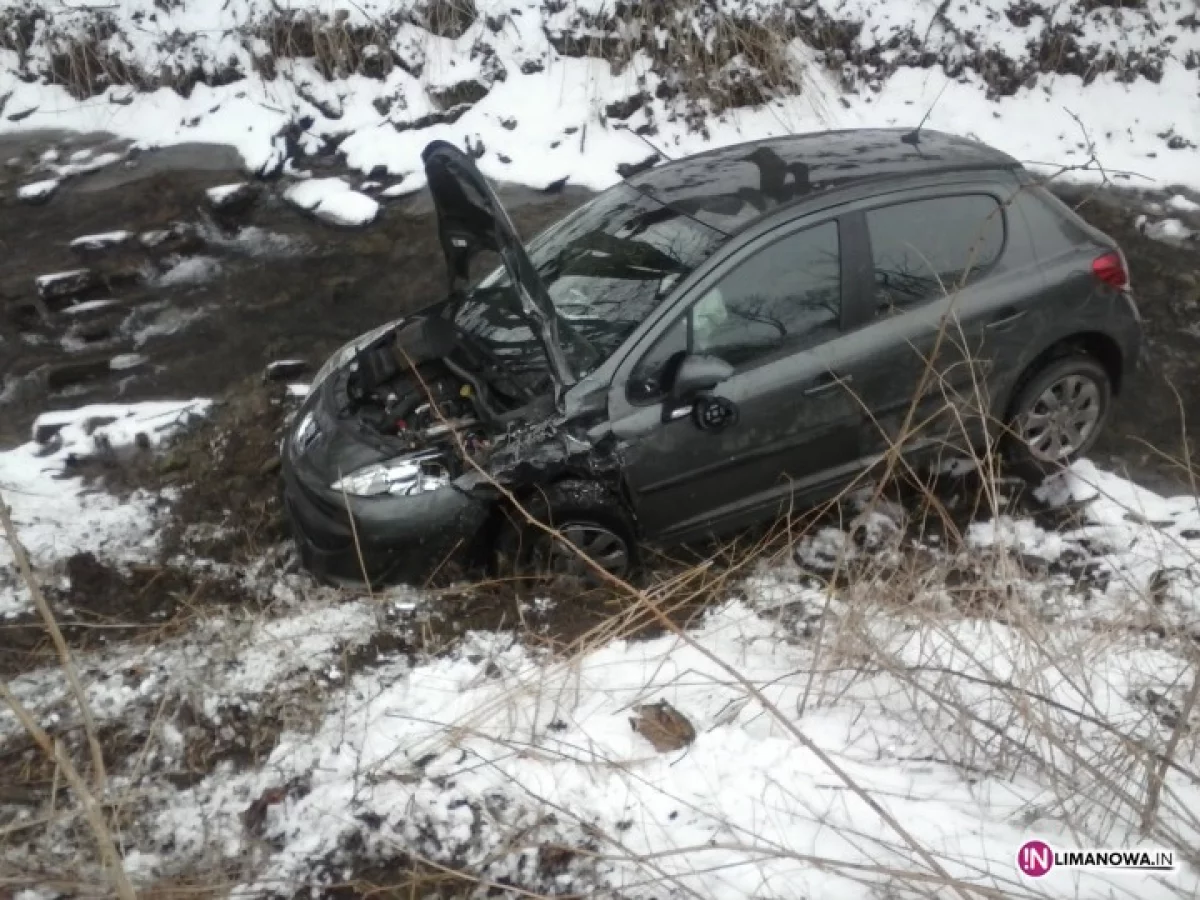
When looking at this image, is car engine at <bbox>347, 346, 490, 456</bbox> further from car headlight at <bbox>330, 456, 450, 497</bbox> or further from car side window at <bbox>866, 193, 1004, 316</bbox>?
car side window at <bbox>866, 193, 1004, 316</bbox>

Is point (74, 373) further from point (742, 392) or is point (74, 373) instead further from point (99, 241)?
point (742, 392)

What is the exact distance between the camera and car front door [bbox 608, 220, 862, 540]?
13.2ft

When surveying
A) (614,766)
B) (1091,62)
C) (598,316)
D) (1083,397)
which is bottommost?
(614,766)

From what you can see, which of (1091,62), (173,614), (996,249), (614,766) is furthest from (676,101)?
(614,766)

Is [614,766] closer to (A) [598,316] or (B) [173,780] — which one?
(B) [173,780]

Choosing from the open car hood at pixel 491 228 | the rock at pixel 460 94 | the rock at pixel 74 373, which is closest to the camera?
the open car hood at pixel 491 228

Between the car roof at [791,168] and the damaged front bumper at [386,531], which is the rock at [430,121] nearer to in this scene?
the car roof at [791,168]

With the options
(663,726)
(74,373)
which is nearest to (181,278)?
(74,373)

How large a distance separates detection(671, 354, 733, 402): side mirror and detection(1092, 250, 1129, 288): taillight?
1.93 metres

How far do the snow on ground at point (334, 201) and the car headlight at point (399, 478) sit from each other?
4.10 metres

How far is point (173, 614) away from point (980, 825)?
3245 millimetres

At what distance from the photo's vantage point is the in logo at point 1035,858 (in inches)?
108

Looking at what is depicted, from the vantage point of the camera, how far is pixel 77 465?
5.40 m

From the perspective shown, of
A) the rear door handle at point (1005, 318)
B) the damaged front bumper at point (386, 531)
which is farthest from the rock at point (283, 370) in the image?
the rear door handle at point (1005, 318)
